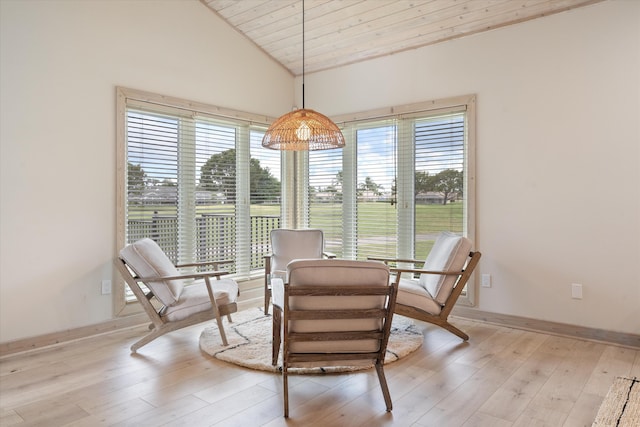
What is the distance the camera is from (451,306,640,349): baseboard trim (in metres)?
3.49

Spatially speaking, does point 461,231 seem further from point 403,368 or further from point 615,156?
point 403,368

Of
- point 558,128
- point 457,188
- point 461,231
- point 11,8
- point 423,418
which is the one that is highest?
point 11,8

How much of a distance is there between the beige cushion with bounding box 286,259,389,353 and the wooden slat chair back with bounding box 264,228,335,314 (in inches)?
84.0

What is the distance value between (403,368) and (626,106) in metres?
2.75

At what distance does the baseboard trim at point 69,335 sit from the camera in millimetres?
3287

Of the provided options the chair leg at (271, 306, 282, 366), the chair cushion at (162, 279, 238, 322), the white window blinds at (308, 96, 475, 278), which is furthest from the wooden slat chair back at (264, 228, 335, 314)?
the chair leg at (271, 306, 282, 366)

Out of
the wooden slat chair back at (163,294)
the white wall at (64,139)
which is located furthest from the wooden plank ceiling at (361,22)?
the wooden slat chair back at (163,294)

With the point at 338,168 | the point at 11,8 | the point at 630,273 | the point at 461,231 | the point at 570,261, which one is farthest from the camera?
the point at 338,168

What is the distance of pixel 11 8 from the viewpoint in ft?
10.7

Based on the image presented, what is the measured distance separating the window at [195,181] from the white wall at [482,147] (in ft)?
0.60

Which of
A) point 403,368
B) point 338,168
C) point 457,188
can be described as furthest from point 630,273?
point 338,168

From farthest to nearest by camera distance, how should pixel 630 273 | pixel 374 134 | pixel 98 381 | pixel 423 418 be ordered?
pixel 374 134 < pixel 630 273 < pixel 98 381 < pixel 423 418

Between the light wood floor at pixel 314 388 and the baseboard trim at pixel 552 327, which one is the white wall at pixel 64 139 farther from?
the baseboard trim at pixel 552 327

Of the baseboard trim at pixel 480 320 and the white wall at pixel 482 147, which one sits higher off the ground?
the white wall at pixel 482 147
